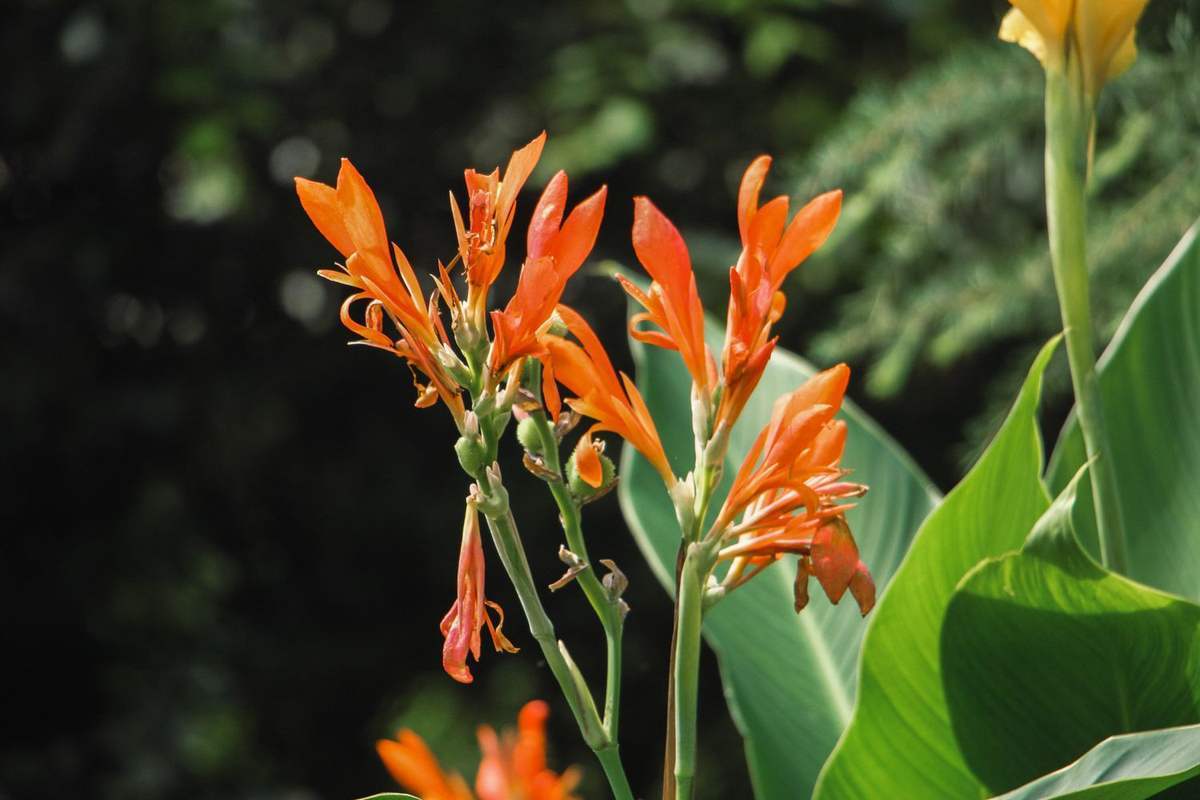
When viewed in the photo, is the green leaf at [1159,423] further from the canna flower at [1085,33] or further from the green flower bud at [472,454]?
the green flower bud at [472,454]

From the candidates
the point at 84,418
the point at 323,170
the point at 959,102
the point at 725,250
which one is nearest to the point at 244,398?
the point at 84,418

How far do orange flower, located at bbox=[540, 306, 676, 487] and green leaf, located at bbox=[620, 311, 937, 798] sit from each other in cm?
18

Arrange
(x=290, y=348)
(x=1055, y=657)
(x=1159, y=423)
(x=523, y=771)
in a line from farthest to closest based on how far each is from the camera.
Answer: (x=290, y=348) < (x=1159, y=423) < (x=1055, y=657) < (x=523, y=771)

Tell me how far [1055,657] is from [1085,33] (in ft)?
0.64

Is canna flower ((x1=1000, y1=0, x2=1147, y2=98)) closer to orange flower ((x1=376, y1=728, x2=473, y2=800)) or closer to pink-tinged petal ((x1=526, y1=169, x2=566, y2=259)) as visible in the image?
pink-tinged petal ((x1=526, y1=169, x2=566, y2=259))

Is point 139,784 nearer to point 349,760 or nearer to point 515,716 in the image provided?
point 349,760

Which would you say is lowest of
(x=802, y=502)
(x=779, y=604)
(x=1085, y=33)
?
(x=779, y=604)

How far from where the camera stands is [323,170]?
173 cm

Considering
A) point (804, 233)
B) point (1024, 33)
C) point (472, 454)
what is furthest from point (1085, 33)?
point (472, 454)

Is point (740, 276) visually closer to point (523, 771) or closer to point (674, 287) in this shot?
point (674, 287)

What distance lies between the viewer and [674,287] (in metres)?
0.36

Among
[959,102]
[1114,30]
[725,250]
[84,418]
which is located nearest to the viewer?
[1114,30]

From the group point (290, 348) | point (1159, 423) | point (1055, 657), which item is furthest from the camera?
point (290, 348)

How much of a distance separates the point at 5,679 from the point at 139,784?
23cm
